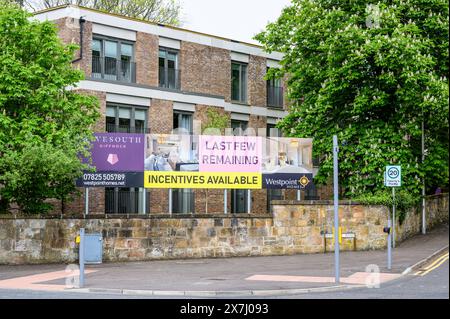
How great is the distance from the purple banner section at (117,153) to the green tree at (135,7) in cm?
2356

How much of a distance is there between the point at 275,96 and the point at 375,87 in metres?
13.1

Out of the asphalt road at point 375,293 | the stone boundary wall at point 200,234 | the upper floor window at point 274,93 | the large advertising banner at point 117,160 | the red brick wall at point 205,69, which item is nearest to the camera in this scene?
the asphalt road at point 375,293

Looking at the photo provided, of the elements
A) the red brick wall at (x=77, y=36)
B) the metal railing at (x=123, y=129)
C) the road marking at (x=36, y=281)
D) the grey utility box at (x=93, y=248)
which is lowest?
the road marking at (x=36, y=281)

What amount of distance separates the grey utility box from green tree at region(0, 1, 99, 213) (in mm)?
2263

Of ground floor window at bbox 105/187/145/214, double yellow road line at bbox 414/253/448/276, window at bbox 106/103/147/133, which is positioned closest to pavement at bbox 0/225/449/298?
double yellow road line at bbox 414/253/448/276

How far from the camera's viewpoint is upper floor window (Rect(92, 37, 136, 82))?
1351 inches

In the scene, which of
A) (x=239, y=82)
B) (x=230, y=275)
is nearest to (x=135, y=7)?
(x=239, y=82)

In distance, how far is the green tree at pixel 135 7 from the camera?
4922 centimetres

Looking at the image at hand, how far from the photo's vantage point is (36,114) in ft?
85.4

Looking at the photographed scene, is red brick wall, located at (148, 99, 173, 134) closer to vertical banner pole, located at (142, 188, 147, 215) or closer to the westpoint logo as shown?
vertical banner pole, located at (142, 188, 147, 215)

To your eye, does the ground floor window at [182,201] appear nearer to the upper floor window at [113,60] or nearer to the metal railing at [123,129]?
the metal railing at [123,129]

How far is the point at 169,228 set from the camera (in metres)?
26.5

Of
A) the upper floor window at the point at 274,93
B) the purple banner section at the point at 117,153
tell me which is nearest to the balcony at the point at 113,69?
the purple banner section at the point at 117,153

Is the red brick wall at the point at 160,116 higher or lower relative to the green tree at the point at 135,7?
lower
